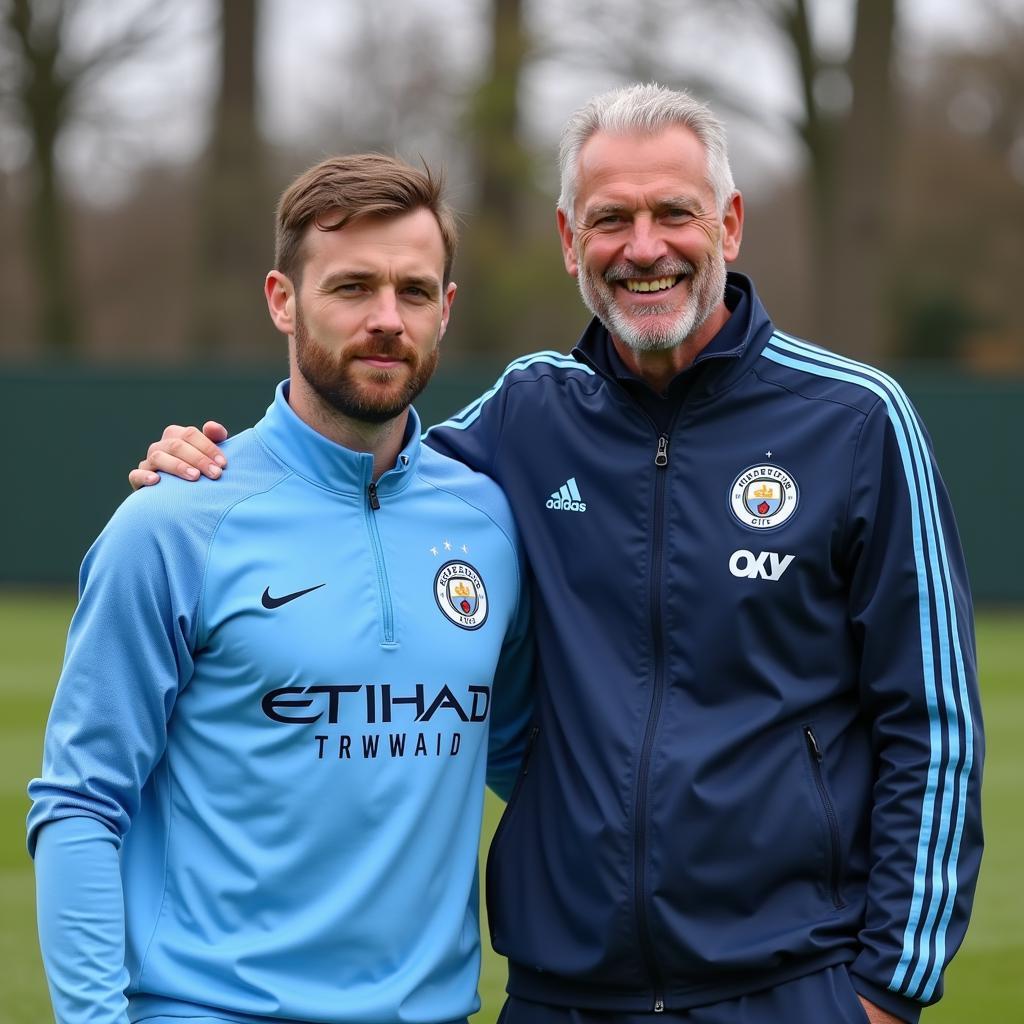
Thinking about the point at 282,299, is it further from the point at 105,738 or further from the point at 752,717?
the point at 752,717

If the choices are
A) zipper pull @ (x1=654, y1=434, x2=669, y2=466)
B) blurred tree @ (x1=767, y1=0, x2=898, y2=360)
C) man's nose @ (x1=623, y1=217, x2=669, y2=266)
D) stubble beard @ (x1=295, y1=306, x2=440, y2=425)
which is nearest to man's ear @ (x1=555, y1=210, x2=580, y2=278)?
man's nose @ (x1=623, y1=217, x2=669, y2=266)

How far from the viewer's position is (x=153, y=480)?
299cm

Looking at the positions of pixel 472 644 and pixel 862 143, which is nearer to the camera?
pixel 472 644

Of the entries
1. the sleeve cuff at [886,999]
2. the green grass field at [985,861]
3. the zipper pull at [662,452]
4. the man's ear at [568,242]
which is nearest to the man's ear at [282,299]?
the man's ear at [568,242]

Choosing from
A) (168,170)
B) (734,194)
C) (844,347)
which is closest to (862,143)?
(844,347)

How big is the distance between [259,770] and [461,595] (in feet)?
1.71

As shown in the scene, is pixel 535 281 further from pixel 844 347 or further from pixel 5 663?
pixel 5 663

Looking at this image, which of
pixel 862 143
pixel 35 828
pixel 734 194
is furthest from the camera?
pixel 862 143

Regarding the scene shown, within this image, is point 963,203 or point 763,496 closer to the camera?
point 763,496

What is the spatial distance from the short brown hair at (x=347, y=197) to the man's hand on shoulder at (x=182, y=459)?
36 cm

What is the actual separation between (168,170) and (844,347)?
12249mm

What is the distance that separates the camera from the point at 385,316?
2.99 meters

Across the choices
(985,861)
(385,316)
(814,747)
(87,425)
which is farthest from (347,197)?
(87,425)

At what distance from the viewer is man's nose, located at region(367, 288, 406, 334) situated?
299cm
